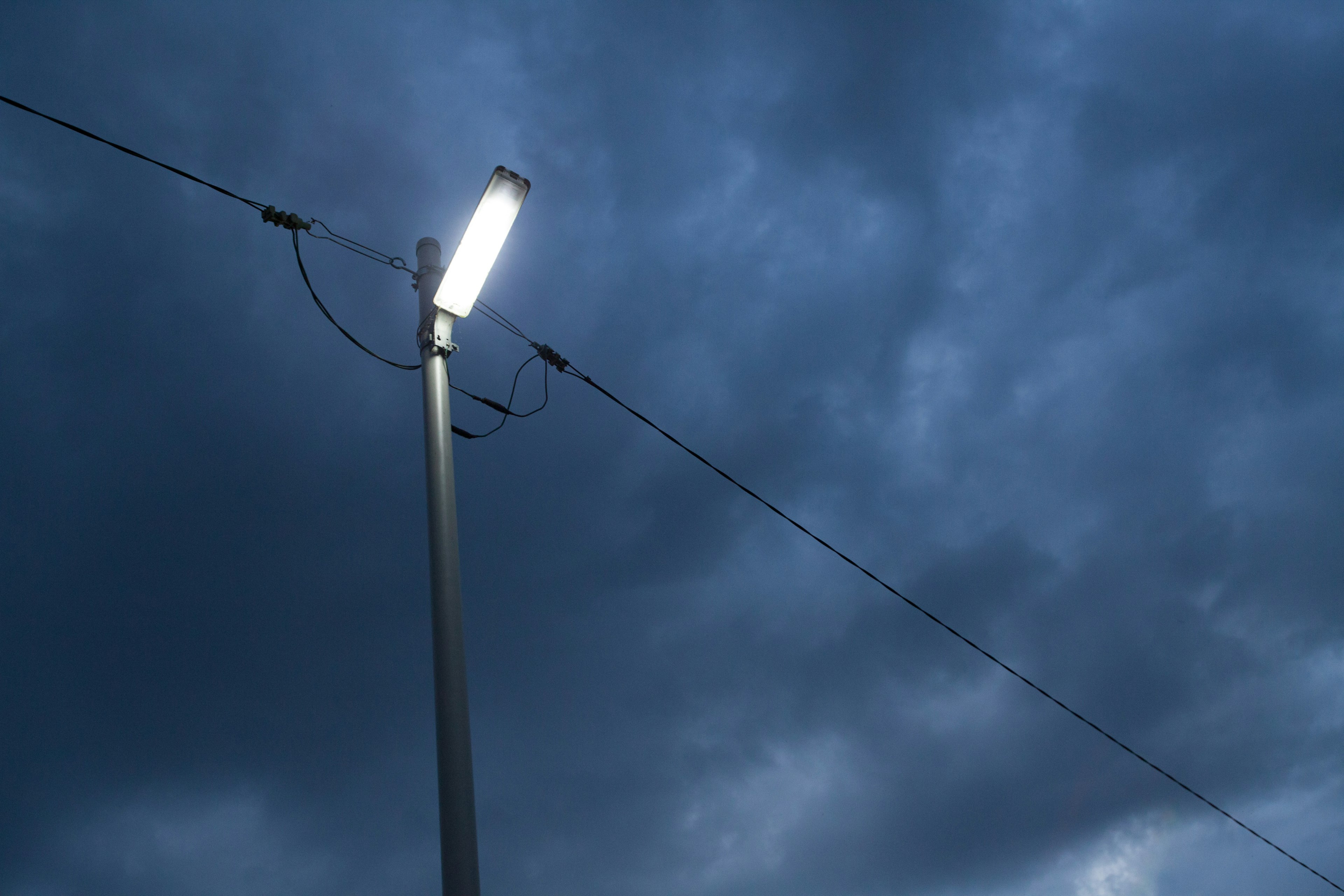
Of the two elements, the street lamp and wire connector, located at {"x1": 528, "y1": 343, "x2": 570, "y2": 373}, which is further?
Result: wire connector, located at {"x1": 528, "y1": 343, "x2": 570, "y2": 373}

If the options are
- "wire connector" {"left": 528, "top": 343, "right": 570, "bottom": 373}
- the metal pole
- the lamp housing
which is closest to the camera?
the metal pole

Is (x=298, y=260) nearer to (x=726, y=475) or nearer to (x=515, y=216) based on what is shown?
(x=515, y=216)

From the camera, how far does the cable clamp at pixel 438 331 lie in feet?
16.8

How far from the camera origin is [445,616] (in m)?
4.04

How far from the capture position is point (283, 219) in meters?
5.46

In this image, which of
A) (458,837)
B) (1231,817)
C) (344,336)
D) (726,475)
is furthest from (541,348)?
(1231,817)

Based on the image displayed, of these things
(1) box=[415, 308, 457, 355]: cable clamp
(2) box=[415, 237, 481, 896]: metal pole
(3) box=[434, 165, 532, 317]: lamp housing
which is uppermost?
(3) box=[434, 165, 532, 317]: lamp housing

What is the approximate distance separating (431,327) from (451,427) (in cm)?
69

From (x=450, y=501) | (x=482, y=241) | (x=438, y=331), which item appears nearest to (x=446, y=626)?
(x=450, y=501)

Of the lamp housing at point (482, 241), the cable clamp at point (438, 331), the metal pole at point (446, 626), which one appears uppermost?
the lamp housing at point (482, 241)

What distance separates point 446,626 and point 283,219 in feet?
11.0

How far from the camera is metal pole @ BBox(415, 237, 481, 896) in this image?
3.57 m

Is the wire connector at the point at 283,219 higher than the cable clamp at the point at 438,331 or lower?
higher

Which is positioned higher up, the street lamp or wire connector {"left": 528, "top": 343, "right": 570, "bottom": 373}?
wire connector {"left": 528, "top": 343, "right": 570, "bottom": 373}
